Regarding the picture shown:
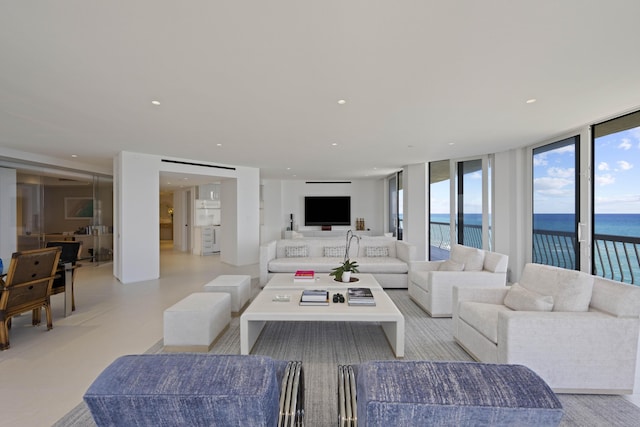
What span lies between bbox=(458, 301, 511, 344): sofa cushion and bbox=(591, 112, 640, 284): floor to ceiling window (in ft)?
9.05

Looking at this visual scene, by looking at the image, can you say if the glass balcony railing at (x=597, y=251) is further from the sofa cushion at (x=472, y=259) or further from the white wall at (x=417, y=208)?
the white wall at (x=417, y=208)

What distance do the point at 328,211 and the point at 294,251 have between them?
217 inches

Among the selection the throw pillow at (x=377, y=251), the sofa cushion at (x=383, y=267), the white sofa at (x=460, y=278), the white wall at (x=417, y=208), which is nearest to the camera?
the white sofa at (x=460, y=278)

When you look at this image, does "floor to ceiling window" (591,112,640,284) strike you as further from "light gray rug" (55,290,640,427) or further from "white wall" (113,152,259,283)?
"white wall" (113,152,259,283)

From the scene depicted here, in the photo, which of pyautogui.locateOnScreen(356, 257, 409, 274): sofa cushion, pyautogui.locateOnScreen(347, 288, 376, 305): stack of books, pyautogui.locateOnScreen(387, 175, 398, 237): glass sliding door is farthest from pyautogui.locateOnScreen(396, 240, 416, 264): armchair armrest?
pyautogui.locateOnScreen(387, 175, 398, 237): glass sliding door

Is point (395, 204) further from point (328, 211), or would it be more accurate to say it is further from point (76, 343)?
point (76, 343)

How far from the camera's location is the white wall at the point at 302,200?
36.3 feet

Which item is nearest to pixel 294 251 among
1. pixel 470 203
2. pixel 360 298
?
pixel 360 298

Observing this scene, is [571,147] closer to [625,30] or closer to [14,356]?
[625,30]

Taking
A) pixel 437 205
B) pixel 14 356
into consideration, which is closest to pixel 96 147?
pixel 14 356

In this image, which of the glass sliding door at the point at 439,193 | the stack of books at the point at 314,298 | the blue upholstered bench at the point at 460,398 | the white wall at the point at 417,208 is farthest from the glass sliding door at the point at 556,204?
the blue upholstered bench at the point at 460,398

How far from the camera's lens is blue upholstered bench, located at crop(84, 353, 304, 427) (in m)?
0.79

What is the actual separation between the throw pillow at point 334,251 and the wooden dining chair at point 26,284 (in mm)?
3998

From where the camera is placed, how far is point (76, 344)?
117 inches
